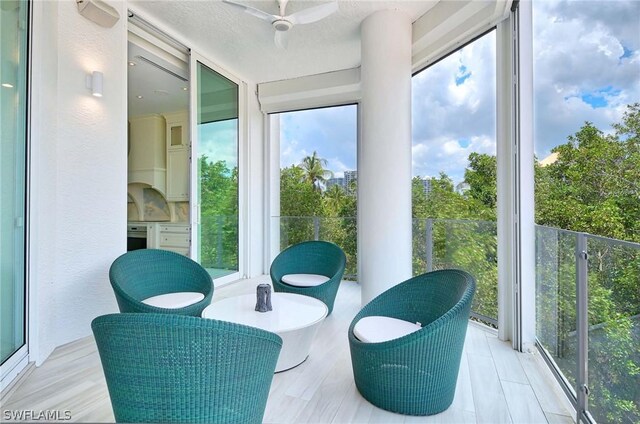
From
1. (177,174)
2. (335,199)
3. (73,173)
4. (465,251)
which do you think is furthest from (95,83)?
(465,251)

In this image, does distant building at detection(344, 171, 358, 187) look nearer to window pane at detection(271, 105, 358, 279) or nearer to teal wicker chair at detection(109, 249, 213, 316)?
window pane at detection(271, 105, 358, 279)

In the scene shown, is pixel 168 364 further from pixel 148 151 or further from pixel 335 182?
pixel 148 151

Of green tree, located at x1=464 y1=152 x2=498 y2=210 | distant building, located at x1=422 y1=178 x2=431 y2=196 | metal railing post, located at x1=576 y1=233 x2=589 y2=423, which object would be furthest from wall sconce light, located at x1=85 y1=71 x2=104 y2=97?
→ metal railing post, located at x1=576 y1=233 x2=589 y2=423

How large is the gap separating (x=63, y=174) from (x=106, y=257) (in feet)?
2.61

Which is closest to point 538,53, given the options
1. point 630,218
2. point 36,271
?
point 630,218

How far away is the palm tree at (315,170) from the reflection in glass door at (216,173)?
113cm

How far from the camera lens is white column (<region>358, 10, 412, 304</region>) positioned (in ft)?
10.8

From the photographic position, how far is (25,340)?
7.13 feet

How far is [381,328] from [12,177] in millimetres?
2553

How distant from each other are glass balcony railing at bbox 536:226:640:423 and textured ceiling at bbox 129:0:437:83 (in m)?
2.76

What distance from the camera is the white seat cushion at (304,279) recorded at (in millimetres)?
3178

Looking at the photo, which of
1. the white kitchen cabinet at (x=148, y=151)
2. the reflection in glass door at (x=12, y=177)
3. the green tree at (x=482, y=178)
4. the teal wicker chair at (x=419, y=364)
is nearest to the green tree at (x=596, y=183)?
the green tree at (x=482, y=178)

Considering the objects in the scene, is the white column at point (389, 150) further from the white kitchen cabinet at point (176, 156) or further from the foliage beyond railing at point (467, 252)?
the white kitchen cabinet at point (176, 156)

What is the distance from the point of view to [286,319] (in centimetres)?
210
